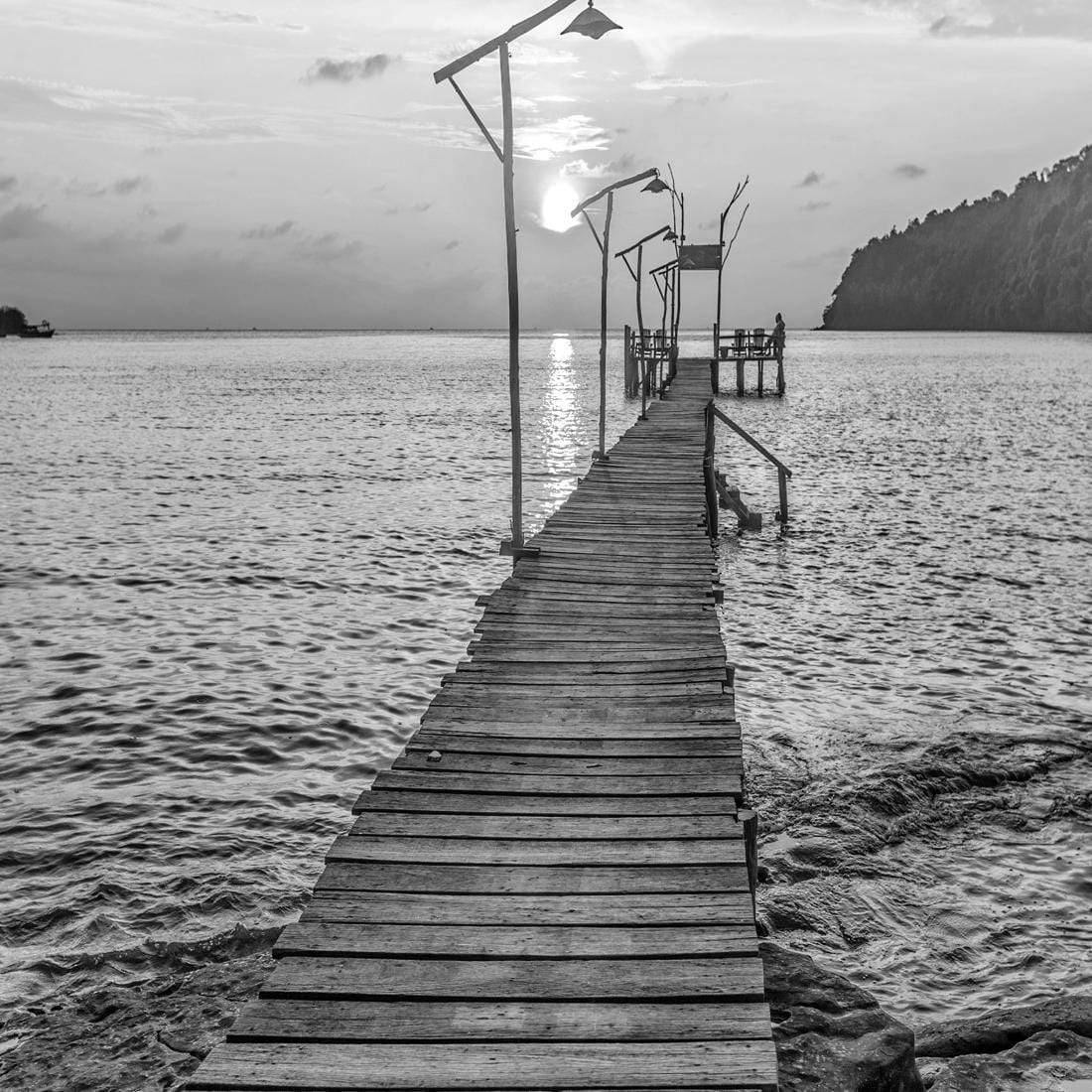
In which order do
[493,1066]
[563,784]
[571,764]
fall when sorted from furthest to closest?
[571,764], [563,784], [493,1066]

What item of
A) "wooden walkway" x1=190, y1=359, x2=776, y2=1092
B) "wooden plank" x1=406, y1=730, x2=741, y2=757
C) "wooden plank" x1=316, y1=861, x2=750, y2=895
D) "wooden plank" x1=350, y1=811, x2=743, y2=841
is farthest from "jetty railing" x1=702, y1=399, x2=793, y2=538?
"wooden plank" x1=316, y1=861, x2=750, y2=895

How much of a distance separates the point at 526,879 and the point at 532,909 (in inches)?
11.5

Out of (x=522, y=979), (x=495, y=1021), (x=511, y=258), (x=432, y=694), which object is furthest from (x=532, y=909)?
(x=511, y=258)

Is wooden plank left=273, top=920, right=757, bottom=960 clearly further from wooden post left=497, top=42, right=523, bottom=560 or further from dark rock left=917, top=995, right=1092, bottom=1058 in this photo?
wooden post left=497, top=42, right=523, bottom=560

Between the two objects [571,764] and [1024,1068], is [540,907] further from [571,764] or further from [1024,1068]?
[1024,1068]

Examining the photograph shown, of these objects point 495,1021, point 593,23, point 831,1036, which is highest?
point 593,23

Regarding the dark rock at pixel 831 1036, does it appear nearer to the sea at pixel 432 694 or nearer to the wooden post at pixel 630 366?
the sea at pixel 432 694

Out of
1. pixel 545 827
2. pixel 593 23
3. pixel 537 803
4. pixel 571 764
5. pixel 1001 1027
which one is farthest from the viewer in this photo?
pixel 593 23

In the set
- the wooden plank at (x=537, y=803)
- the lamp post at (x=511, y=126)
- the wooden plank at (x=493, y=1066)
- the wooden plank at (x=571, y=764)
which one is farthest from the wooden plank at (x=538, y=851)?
the lamp post at (x=511, y=126)

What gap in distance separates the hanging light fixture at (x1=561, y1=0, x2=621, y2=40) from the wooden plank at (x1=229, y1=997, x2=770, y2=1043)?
29.5ft

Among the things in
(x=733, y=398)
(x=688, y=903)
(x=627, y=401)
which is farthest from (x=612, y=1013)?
(x=733, y=398)

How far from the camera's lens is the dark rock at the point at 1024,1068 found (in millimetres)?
5055

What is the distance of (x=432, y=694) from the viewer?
11.4m

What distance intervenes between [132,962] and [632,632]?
450 cm
